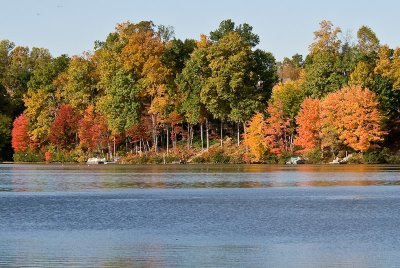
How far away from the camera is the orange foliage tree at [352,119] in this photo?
100181 millimetres

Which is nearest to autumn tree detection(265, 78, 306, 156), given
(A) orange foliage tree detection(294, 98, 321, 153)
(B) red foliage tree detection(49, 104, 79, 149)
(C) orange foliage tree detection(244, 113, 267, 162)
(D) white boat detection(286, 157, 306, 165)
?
(C) orange foliage tree detection(244, 113, 267, 162)

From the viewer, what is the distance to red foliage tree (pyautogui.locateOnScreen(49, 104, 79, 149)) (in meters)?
131

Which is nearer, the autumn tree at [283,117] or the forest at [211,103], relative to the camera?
the forest at [211,103]

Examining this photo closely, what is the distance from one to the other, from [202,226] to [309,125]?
237 feet

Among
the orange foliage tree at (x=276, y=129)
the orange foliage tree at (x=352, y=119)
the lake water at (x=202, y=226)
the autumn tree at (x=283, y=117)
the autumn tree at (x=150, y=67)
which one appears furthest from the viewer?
the autumn tree at (x=150, y=67)

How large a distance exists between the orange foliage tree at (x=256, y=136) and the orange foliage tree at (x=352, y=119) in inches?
326

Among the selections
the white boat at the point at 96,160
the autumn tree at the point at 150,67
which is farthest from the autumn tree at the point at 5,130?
the autumn tree at the point at 150,67

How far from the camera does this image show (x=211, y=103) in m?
110

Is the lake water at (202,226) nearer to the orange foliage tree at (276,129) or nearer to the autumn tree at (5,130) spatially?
the orange foliage tree at (276,129)

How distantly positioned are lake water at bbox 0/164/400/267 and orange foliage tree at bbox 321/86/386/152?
4131 centimetres

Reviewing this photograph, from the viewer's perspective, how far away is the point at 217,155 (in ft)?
372

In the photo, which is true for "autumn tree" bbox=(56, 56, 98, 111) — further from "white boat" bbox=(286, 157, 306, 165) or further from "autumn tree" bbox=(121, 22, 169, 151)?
"white boat" bbox=(286, 157, 306, 165)

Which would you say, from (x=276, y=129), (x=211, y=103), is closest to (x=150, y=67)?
(x=211, y=103)

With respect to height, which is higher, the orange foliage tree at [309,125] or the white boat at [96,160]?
the orange foliage tree at [309,125]
